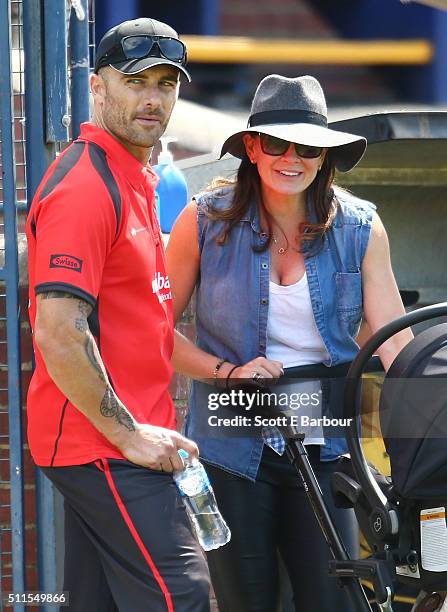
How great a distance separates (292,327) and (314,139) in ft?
1.59

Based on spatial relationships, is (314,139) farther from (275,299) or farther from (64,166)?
(64,166)

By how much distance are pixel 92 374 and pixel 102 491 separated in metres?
0.27

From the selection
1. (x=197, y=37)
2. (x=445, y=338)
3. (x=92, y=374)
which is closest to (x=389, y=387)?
(x=445, y=338)

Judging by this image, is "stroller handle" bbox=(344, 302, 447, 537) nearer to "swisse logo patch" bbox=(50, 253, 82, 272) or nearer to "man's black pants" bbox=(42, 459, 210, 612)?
"man's black pants" bbox=(42, 459, 210, 612)

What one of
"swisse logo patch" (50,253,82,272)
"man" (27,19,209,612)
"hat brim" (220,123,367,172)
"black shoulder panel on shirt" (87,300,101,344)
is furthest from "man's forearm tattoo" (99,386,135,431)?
"hat brim" (220,123,367,172)

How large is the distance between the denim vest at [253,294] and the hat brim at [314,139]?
5.8 inches

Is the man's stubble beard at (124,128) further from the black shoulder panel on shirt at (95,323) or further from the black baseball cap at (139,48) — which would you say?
the black shoulder panel on shirt at (95,323)

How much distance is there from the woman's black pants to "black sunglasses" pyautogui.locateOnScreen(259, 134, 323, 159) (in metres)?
0.76

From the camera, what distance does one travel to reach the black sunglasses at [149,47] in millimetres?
2664

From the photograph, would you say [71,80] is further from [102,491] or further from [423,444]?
[423,444]

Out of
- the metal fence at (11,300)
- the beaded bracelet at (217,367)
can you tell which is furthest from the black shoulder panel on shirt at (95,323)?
the metal fence at (11,300)

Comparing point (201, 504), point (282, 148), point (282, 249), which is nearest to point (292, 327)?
point (282, 249)

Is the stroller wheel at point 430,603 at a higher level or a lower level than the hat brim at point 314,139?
lower

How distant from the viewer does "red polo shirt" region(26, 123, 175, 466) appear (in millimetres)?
2439
